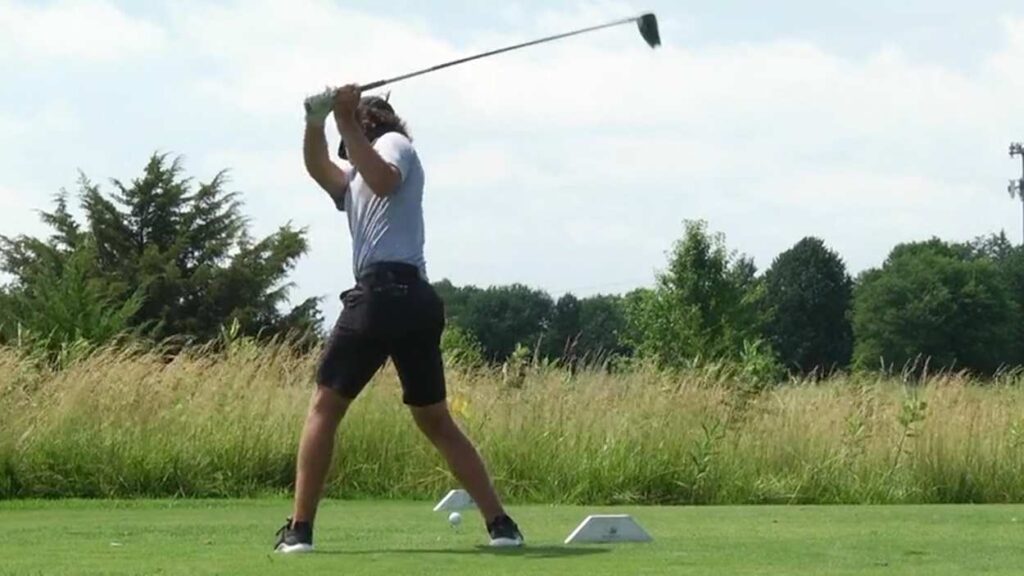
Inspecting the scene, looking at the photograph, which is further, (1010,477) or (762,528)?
(1010,477)

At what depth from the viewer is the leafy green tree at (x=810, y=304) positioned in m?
106

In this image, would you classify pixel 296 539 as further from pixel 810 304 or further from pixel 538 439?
pixel 810 304

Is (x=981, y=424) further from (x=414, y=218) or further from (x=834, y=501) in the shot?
(x=414, y=218)

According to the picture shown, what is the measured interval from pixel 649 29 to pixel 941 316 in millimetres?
92671

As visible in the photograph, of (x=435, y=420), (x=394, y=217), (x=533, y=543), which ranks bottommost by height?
(x=533, y=543)

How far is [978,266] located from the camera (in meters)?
100

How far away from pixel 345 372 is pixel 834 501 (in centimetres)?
696

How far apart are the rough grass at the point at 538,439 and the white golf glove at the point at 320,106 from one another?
6330 mm

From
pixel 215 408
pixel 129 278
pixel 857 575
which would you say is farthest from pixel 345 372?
pixel 129 278

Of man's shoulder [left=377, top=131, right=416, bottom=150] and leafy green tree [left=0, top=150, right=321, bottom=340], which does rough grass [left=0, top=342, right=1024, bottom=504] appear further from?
leafy green tree [left=0, top=150, right=321, bottom=340]

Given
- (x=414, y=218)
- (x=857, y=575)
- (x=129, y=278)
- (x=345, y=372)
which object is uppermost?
(x=129, y=278)

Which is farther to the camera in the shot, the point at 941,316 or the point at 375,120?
the point at 941,316

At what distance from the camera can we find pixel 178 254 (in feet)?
173

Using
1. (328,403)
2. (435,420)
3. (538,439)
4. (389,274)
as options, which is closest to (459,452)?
(435,420)
